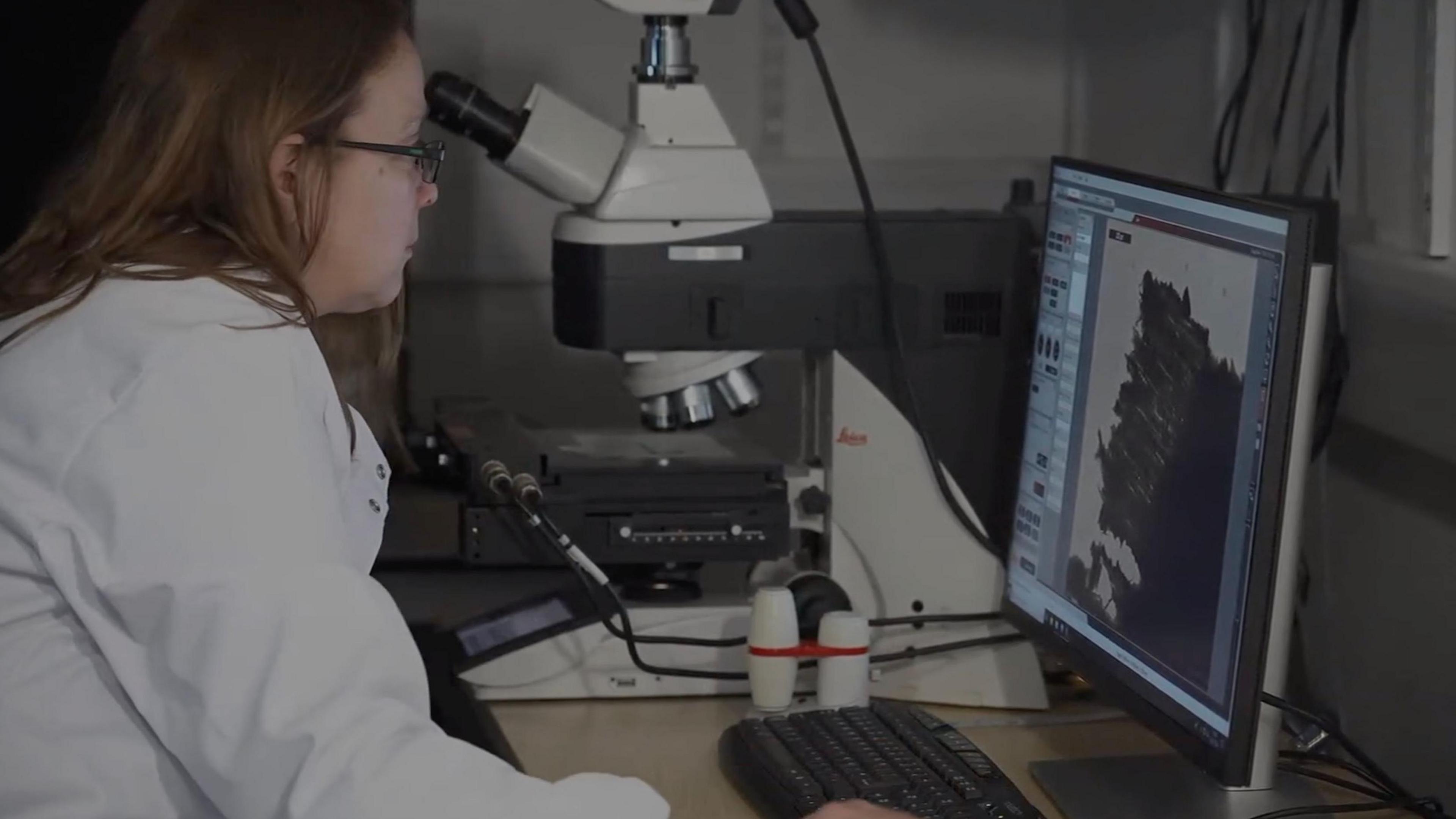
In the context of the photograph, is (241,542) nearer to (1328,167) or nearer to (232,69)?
(232,69)

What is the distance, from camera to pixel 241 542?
0.93 meters

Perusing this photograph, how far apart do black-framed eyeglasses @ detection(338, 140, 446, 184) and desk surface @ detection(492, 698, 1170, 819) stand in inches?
19.3

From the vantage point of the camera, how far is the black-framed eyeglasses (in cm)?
114

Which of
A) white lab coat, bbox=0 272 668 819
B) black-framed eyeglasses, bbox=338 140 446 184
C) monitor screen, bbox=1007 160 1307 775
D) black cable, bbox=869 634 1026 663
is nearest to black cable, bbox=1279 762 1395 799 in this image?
monitor screen, bbox=1007 160 1307 775

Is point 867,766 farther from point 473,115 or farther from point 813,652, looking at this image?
point 473,115

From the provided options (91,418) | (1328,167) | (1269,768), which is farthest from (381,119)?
(1328,167)

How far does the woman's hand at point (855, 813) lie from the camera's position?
110 cm

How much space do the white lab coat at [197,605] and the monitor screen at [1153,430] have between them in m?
0.38

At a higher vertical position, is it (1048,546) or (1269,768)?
(1048,546)

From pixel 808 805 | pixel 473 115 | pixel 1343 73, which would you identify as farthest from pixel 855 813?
pixel 1343 73

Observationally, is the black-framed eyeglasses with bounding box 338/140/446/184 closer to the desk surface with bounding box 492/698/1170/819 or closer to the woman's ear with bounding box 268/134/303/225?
the woman's ear with bounding box 268/134/303/225

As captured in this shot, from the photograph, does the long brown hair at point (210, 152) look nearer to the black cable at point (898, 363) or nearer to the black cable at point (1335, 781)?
the black cable at point (898, 363)

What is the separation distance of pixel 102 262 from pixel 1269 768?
0.86m

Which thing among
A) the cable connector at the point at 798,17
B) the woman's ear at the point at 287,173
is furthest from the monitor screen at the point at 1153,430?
the woman's ear at the point at 287,173
